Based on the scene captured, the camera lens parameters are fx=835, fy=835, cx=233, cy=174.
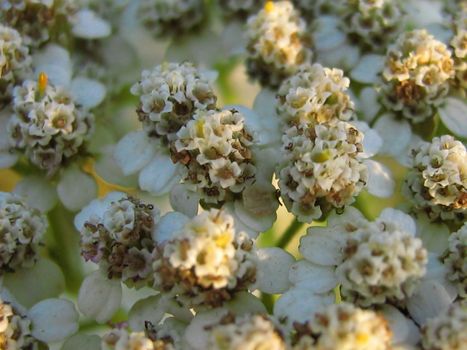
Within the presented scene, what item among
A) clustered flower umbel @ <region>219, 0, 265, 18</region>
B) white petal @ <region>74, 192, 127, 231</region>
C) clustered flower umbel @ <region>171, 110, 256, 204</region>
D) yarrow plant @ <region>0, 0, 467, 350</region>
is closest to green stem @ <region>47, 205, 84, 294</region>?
yarrow plant @ <region>0, 0, 467, 350</region>

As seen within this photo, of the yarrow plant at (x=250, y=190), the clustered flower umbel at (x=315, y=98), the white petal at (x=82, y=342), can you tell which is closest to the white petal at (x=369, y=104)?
the yarrow plant at (x=250, y=190)

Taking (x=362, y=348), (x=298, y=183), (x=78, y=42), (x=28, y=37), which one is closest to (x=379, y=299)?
(x=362, y=348)

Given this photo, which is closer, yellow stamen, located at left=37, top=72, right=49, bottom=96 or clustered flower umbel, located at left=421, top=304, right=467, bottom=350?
clustered flower umbel, located at left=421, top=304, right=467, bottom=350

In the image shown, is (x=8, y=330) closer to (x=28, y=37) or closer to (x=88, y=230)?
(x=88, y=230)

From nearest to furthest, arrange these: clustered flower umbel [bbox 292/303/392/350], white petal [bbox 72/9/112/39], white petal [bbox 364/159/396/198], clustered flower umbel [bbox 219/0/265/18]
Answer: clustered flower umbel [bbox 292/303/392/350] → white petal [bbox 364/159/396/198] → white petal [bbox 72/9/112/39] → clustered flower umbel [bbox 219/0/265/18]

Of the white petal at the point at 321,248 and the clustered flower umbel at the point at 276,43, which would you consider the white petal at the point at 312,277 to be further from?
the clustered flower umbel at the point at 276,43

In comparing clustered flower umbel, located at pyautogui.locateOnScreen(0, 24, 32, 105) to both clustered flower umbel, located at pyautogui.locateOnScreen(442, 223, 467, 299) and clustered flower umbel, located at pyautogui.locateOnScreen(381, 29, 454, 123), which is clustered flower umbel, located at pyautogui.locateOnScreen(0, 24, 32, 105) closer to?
clustered flower umbel, located at pyautogui.locateOnScreen(381, 29, 454, 123)
